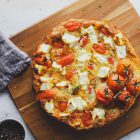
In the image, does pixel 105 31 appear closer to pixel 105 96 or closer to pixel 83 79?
pixel 83 79

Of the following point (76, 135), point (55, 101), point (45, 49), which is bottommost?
point (76, 135)

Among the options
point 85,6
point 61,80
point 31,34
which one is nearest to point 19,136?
point 61,80

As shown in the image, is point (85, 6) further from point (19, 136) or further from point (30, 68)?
point (19, 136)

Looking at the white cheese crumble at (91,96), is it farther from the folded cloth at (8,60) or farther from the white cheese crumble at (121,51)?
the folded cloth at (8,60)

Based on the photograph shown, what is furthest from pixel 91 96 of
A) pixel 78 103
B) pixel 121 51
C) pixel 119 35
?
pixel 119 35

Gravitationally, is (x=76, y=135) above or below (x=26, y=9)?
below

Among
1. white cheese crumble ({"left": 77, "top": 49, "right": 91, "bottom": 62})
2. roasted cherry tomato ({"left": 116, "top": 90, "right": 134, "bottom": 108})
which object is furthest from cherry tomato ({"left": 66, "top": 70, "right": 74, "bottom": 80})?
roasted cherry tomato ({"left": 116, "top": 90, "right": 134, "bottom": 108})

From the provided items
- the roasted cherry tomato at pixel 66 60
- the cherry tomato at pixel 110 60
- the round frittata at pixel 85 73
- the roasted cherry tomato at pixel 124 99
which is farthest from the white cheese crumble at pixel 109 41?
the roasted cherry tomato at pixel 124 99

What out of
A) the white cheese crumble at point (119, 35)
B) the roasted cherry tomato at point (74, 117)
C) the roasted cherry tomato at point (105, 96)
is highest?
the white cheese crumble at point (119, 35)
